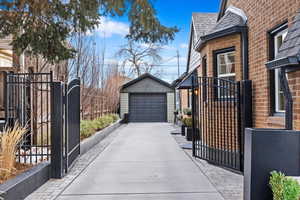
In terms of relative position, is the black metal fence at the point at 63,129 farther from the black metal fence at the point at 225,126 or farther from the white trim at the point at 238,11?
the white trim at the point at 238,11

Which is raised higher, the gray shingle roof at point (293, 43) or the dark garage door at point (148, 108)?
the gray shingle roof at point (293, 43)

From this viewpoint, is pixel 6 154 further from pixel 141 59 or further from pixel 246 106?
pixel 141 59

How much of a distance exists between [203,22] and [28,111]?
10.3 meters

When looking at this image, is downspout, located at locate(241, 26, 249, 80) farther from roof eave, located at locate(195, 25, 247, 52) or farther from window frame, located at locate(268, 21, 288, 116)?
window frame, located at locate(268, 21, 288, 116)

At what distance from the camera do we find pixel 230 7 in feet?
29.8

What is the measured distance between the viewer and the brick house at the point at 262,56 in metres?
4.59

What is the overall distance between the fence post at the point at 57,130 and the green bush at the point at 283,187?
419cm

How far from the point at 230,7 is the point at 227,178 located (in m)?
5.66

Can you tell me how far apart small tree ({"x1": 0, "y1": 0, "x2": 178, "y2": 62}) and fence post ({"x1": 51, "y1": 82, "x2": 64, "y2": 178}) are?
1.23 m

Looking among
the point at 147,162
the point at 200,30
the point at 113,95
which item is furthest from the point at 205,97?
the point at 113,95

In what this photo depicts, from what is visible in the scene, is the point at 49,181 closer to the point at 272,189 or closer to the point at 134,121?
the point at 272,189

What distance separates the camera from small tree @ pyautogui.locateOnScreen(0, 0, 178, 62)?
16.9 ft

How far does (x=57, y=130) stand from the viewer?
5.98 meters

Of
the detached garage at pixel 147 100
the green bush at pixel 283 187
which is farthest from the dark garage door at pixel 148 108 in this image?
the green bush at pixel 283 187
